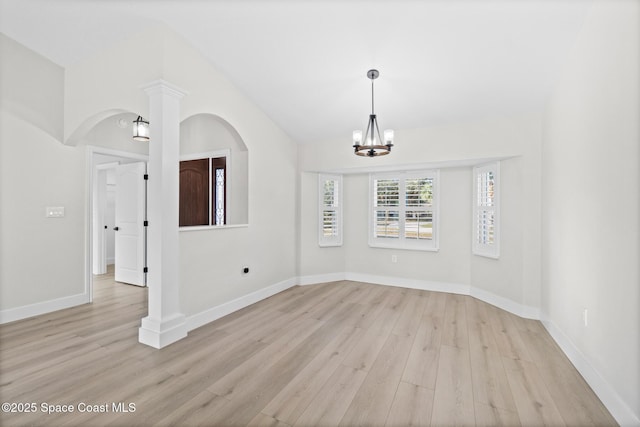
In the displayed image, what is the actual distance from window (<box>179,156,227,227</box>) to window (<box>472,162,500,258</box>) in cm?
390

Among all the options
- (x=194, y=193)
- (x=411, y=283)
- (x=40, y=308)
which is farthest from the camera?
(x=194, y=193)

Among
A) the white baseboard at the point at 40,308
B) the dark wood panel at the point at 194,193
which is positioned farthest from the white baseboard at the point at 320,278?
the white baseboard at the point at 40,308

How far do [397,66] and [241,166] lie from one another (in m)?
2.43

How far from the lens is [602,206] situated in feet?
6.84

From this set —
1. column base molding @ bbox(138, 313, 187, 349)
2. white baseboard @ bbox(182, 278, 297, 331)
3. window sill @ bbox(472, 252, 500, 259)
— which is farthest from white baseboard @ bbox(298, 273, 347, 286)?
column base molding @ bbox(138, 313, 187, 349)

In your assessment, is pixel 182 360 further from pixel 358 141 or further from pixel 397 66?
pixel 397 66

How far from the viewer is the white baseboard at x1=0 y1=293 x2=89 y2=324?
3.29m

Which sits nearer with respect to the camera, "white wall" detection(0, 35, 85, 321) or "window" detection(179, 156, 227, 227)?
"white wall" detection(0, 35, 85, 321)

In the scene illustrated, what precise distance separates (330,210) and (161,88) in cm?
331

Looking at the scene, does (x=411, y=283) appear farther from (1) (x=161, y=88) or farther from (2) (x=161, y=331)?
(1) (x=161, y=88)

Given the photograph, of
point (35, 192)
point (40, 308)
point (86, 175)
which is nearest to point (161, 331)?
point (40, 308)

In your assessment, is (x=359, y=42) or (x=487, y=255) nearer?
(x=359, y=42)

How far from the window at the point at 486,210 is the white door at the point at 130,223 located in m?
5.32

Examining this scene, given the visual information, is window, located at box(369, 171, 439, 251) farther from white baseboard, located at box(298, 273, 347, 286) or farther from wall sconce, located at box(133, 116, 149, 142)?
wall sconce, located at box(133, 116, 149, 142)
